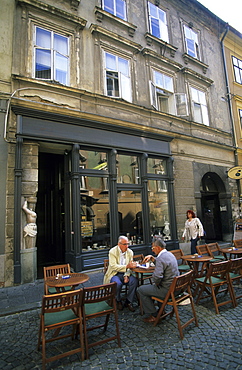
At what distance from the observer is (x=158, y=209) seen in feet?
29.6

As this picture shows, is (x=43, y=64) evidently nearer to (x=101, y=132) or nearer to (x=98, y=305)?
(x=101, y=132)

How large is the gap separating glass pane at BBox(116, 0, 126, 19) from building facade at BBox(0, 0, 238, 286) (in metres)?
0.08

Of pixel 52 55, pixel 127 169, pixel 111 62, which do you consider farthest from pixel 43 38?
pixel 127 169

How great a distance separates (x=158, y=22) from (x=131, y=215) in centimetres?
884

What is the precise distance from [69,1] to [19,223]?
7.61 m

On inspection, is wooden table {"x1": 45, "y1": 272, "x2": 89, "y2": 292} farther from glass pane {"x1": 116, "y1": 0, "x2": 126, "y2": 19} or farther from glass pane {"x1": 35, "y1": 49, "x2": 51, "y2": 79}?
glass pane {"x1": 116, "y1": 0, "x2": 126, "y2": 19}

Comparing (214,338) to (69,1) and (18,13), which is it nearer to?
(18,13)

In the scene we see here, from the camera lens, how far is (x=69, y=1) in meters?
7.86

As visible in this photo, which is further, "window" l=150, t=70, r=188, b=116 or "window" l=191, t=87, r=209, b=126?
"window" l=191, t=87, r=209, b=126

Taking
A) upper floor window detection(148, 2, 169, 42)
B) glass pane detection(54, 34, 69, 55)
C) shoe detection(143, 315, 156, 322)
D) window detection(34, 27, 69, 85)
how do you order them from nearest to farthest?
shoe detection(143, 315, 156, 322) < window detection(34, 27, 69, 85) < glass pane detection(54, 34, 69, 55) < upper floor window detection(148, 2, 169, 42)

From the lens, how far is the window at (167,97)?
391 inches

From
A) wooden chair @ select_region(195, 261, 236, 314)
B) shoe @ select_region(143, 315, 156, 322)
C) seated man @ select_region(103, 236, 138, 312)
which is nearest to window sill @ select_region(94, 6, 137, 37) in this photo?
seated man @ select_region(103, 236, 138, 312)

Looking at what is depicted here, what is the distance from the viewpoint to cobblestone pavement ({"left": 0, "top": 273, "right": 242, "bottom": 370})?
269 centimetres

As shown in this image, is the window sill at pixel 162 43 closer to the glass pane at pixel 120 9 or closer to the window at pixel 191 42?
the glass pane at pixel 120 9
